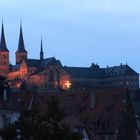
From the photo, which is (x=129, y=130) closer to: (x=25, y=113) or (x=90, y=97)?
(x=90, y=97)

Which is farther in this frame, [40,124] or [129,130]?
[129,130]

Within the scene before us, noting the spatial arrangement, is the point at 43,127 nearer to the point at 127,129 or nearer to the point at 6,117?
the point at 6,117

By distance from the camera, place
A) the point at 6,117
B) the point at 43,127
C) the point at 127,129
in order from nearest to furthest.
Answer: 1. the point at 43,127
2. the point at 6,117
3. the point at 127,129

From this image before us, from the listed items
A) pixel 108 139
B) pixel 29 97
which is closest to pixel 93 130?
pixel 108 139

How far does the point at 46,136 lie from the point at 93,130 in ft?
173

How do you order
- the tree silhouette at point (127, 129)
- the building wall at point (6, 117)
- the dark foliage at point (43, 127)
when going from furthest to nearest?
the tree silhouette at point (127, 129)
the building wall at point (6, 117)
the dark foliage at point (43, 127)

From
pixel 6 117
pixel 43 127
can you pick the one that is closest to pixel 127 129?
pixel 6 117

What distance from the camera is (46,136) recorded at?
116 ft

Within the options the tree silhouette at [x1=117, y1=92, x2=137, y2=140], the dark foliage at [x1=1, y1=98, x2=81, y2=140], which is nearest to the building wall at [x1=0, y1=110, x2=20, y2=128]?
the dark foliage at [x1=1, y1=98, x2=81, y2=140]

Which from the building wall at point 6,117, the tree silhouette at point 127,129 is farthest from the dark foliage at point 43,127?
the tree silhouette at point 127,129

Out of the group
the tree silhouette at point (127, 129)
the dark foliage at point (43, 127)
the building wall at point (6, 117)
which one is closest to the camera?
the dark foliage at point (43, 127)

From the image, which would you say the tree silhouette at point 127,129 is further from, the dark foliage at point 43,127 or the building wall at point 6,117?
the dark foliage at point 43,127

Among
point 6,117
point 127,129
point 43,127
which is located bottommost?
A: point 43,127

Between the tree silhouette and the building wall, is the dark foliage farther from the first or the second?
the tree silhouette
